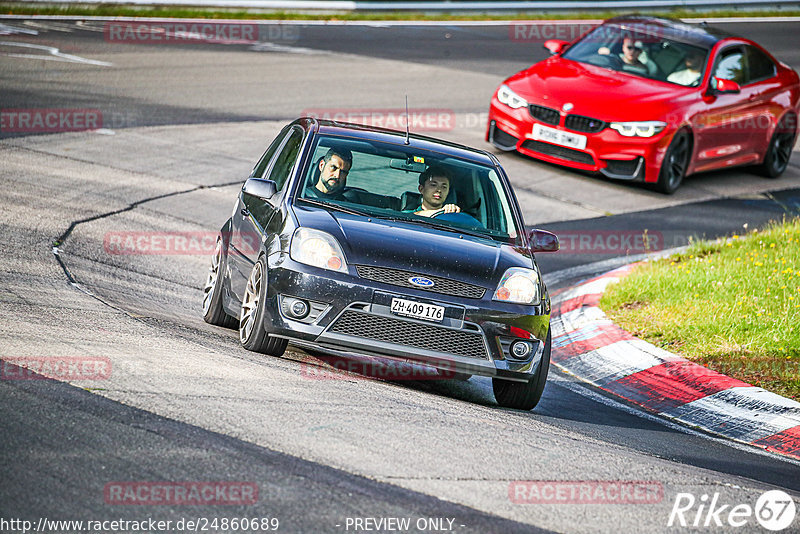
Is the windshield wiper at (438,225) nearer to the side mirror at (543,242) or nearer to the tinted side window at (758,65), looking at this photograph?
the side mirror at (543,242)

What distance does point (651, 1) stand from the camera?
97.4ft

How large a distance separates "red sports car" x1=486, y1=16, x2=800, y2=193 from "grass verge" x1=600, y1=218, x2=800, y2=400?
10.2ft

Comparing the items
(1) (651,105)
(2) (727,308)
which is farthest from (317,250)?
(1) (651,105)

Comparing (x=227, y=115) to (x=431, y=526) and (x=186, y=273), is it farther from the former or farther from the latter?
(x=431, y=526)

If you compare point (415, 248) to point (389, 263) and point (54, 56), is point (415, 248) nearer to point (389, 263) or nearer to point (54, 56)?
point (389, 263)

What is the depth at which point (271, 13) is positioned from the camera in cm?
2495

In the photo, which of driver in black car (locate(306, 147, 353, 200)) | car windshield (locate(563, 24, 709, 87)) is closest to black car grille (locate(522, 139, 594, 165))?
car windshield (locate(563, 24, 709, 87))

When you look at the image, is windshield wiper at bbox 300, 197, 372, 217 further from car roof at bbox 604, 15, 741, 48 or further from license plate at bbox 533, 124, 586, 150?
car roof at bbox 604, 15, 741, 48

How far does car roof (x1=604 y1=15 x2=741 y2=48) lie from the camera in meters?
16.0

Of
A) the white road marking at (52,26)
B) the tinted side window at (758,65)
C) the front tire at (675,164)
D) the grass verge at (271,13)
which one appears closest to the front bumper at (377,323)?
the front tire at (675,164)

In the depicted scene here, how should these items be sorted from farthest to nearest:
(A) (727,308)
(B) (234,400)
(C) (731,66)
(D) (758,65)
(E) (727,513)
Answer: (D) (758,65) → (C) (731,66) → (A) (727,308) → (B) (234,400) → (E) (727,513)

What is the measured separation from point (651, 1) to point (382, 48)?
10275 millimetres

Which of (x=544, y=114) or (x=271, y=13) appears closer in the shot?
(x=544, y=114)

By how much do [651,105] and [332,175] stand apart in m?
7.85
